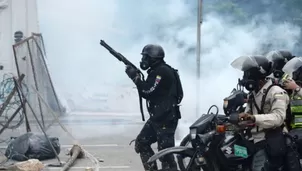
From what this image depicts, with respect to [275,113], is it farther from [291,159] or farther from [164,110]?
[164,110]

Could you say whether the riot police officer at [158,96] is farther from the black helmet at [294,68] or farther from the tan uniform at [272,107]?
the tan uniform at [272,107]

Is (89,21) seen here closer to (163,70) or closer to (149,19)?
(149,19)

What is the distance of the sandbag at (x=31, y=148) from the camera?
799 centimetres

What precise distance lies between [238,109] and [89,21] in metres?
8.43

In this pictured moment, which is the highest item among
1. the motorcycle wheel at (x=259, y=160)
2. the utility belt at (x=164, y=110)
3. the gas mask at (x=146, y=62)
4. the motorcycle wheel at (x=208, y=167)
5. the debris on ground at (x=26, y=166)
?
the gas mask at (x=146, y=62)

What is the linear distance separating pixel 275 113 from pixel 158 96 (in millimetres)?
1694

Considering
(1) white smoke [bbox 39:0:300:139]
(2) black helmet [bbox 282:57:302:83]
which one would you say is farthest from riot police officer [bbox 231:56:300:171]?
(1) white smoke [bbox 39:0:300:139]

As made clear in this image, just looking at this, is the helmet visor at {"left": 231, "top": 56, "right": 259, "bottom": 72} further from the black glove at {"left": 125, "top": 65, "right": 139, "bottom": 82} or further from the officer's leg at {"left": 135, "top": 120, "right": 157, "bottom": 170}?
the officer's leg at {"left": 135, "top": 120, "right": 157, "bottom": 170}

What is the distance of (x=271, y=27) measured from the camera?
46.1 ft

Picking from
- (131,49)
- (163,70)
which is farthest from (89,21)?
(163,70)

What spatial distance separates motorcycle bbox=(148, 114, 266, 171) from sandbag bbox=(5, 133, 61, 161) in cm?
348

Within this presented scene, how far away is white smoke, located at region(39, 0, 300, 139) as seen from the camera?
13.2 m

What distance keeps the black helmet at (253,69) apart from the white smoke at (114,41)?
817cm

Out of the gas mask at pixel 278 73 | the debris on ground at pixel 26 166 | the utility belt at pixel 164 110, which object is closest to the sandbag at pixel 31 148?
the debris on ground at pixel 26 166
